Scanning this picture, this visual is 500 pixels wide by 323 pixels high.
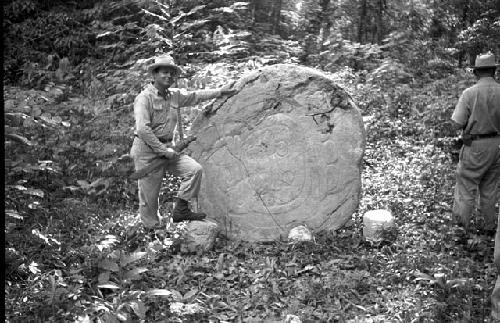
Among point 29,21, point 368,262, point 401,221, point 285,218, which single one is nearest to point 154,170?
point 285,218

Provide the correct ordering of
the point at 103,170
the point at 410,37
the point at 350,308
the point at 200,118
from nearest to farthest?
the point at 350,308, the point at 200,118, the point at 103,170, the point at 410,37

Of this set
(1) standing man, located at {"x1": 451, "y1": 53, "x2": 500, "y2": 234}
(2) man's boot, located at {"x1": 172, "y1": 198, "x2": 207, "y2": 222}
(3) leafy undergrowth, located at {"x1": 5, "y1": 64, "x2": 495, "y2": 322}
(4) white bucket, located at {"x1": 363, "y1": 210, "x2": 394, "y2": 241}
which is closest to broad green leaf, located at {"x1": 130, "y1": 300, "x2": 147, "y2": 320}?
(3) leafy undergrowth, located at {"x1": 5, "y1": 64, "x2": 495, "y2": 322}

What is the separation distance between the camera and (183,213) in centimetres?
648

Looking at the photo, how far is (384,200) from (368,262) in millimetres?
1826

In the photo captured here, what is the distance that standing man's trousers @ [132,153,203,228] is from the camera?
6.31 m

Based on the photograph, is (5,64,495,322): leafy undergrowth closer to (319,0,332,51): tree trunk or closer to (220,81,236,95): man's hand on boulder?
(220,81,236,95): man's hand on boulder

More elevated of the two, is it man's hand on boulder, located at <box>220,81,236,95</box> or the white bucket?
man's hand on boulder, located at <box>220,81,236,95</box>

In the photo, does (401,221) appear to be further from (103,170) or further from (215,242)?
(103,170)

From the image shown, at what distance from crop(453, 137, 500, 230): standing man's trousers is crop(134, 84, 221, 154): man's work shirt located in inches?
134

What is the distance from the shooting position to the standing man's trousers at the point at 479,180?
6430mm

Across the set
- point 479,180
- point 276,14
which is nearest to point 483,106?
point 479,180

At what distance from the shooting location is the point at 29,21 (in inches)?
459

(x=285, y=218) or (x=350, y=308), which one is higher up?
(x=285, y=218)

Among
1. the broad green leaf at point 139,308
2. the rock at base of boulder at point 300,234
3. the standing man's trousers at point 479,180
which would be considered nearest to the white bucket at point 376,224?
the rock at base of boulder at point 300,234
